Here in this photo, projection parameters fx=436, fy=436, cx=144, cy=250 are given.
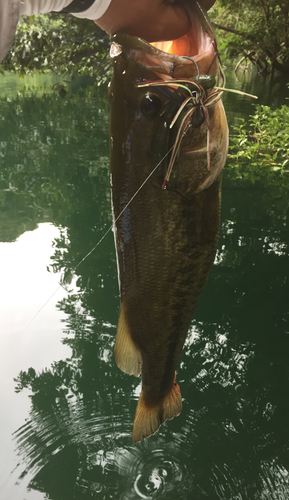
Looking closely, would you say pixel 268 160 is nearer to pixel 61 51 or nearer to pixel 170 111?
pixel 61 51

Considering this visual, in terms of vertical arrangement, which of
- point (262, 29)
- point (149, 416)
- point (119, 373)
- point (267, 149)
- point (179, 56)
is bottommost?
point (119, 373)

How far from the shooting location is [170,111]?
3.60 feet

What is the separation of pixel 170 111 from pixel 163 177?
17 centimetres

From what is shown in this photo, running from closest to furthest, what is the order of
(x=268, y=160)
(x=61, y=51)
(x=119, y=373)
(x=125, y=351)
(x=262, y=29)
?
(x=125, y=351) → (x=119, y=373) → (x=268, y=160) → (x=61, y=51) → (x=262, y=29)

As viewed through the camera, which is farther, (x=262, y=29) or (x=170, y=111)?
(x=262, y=29)

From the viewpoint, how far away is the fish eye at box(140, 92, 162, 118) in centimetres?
107

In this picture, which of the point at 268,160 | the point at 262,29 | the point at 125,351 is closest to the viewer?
the point at 125,351

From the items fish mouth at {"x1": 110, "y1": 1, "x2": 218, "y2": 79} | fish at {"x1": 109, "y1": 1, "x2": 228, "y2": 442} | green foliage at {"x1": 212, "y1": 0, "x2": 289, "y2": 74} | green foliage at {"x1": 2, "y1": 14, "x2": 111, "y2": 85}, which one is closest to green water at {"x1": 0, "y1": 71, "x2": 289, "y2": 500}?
fish at {"x1": 109, "y1": 1, "x2": 228, "y2": 442}

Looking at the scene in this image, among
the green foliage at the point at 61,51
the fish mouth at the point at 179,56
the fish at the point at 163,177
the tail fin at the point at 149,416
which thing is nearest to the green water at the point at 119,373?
the fish at the point at 163,177

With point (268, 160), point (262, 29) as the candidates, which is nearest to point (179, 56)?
point (268, 160)

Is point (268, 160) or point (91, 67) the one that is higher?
point (91, 67)

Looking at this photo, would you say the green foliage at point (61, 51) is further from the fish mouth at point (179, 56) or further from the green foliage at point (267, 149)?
the fish mouth at point (179, 56)

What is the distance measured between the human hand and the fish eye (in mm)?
130

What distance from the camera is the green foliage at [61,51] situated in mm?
6605
